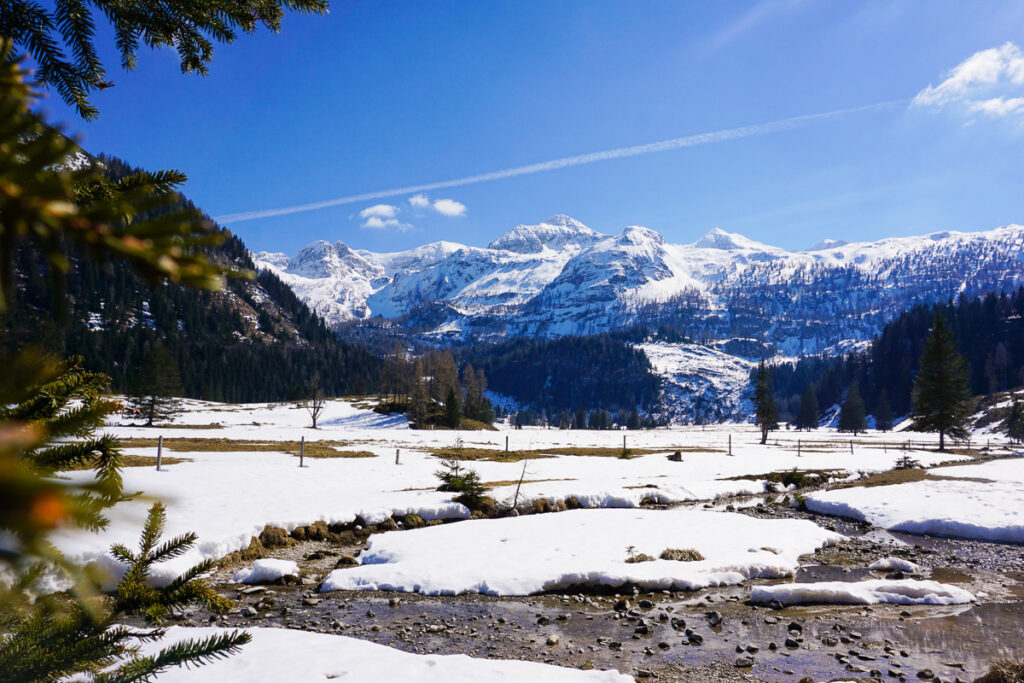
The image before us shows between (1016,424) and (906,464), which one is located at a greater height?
(1016,424)

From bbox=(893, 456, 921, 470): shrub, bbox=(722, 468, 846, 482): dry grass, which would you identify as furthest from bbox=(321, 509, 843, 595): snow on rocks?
bbox=(893, 456, 921, 470): shrub

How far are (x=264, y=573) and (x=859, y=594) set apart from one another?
1281 cm

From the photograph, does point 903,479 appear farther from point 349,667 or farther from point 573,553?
point 349,667

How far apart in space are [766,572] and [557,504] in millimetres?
9233

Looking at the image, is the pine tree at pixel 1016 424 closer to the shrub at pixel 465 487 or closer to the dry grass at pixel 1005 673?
the shrub at pixel 465 487

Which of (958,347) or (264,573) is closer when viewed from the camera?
(264,573)

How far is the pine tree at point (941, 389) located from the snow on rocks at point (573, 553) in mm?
45738

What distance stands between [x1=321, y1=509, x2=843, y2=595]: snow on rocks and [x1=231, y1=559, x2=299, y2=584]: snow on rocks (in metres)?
1.06

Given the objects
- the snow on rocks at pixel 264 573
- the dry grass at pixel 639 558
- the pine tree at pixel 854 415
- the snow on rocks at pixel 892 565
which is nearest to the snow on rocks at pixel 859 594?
the snow on rocks at pixel 892 565

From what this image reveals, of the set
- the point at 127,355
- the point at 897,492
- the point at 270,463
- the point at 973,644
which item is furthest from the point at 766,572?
the point at 127,355

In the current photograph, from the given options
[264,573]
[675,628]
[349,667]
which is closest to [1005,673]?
[675,628]

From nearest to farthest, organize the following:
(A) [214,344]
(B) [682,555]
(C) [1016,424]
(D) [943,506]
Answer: (B) [682,555]
(D) [943,506]
(C) [1016,424]
(A) [214,344]

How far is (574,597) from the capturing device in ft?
39.0

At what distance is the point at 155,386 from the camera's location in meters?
66.9
